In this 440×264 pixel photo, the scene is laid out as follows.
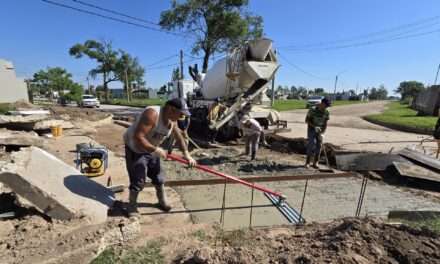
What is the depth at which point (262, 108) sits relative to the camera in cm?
953

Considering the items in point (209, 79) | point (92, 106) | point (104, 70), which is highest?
point (104, 70)

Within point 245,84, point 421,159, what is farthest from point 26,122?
point 421,159

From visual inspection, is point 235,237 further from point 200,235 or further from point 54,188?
point 54,188

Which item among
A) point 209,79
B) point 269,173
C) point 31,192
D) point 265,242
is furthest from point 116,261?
point 209,79

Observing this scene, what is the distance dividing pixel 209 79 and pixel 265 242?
28.5 feet

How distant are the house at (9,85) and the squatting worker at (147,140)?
23243mm

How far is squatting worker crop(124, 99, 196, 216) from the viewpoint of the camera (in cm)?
306

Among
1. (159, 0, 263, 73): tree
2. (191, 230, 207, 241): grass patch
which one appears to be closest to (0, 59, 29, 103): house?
(159, 0, 263, 73): tree

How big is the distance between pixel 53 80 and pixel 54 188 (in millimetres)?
54391

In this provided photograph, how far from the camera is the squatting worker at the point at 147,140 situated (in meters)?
3.06

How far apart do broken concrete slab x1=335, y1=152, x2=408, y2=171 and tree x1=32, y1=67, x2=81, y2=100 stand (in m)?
49.7

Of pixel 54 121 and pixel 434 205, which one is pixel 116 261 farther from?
pixel 54 121

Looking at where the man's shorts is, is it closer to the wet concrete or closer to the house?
the wet concrete

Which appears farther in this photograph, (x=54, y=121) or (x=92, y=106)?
(x=92, y=106)
